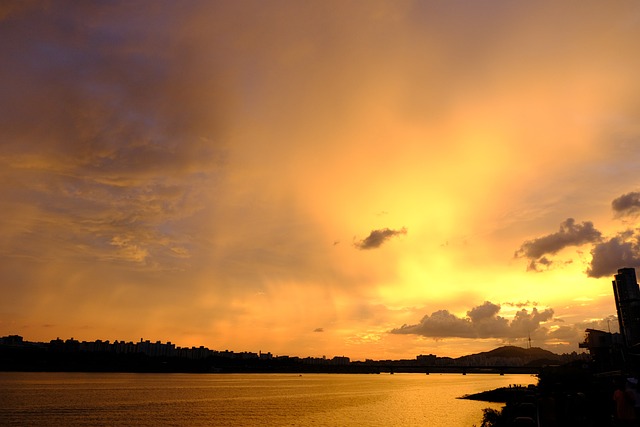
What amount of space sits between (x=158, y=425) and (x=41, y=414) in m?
27.7

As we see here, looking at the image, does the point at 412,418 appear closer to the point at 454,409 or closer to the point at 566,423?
the point at 454,409

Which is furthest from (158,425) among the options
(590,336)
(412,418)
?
(590,336)

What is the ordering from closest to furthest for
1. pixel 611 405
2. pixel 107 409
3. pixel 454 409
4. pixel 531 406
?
pixel 611 405
pixel 531 406
pixel 107 409
pixel 454 409

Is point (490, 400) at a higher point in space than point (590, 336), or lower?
lower

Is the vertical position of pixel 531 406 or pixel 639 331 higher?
pixel 639 331

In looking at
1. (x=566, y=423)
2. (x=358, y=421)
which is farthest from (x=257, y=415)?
(x=566, y=423)

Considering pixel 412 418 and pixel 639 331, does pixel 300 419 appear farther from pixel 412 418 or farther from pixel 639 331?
pixel 639 331

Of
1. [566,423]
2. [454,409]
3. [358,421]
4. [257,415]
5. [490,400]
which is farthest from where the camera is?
[490,400]

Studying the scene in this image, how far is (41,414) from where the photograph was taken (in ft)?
303

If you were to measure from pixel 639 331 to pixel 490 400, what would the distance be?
92057 mm

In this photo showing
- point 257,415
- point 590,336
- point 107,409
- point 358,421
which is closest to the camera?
point 358,421

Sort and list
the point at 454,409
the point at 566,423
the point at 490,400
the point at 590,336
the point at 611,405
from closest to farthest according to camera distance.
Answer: the point at 566,423 < the point at 611,405 < the point at 454,409 < the point at 490,400 < the point at 590,336

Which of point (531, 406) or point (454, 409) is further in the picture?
point (454, 409)

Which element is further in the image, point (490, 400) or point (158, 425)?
point (490, 400)
